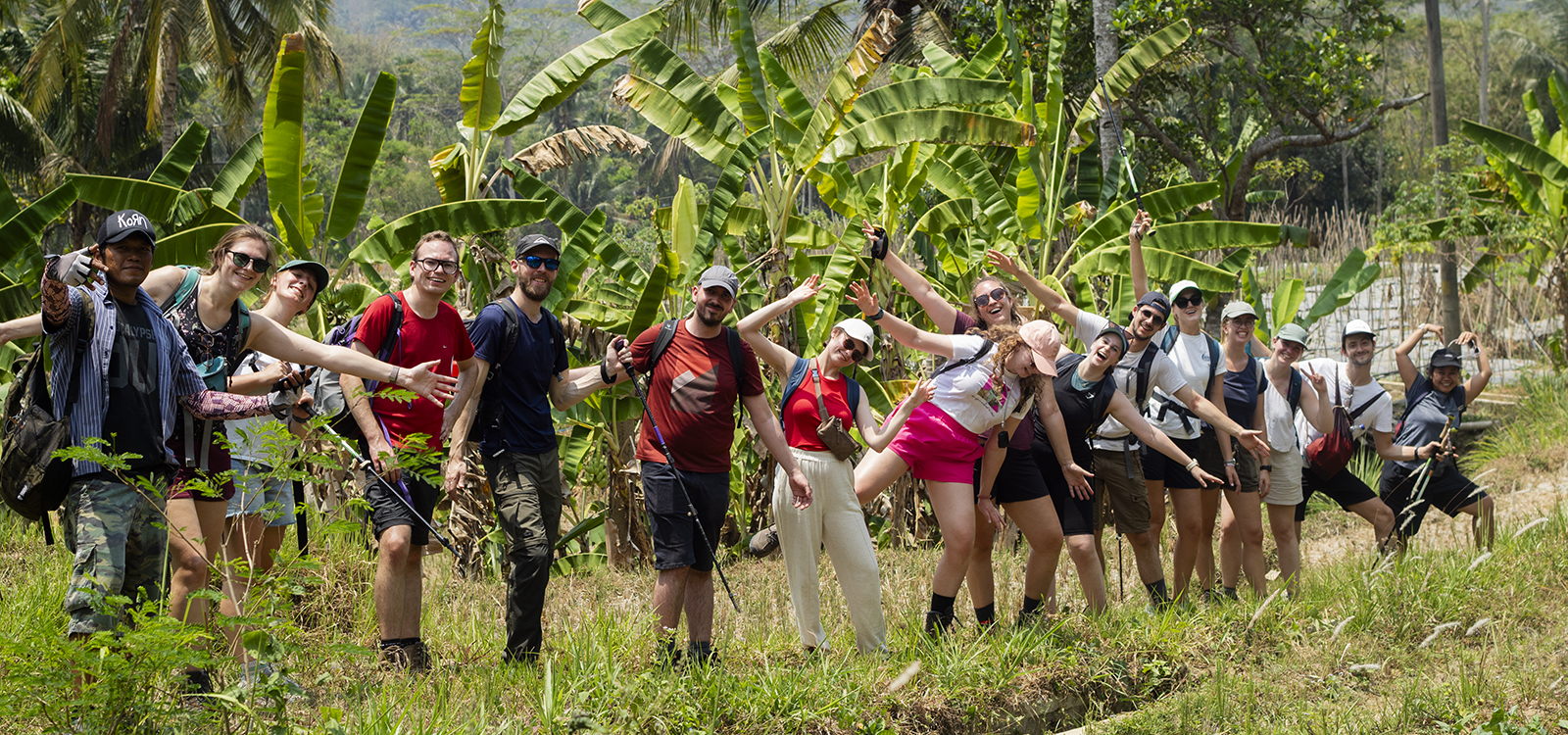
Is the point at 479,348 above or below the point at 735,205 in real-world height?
below

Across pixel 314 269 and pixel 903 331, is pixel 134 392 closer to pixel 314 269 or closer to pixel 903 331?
pixel 314 269

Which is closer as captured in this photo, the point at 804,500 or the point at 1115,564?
the point at 804,500

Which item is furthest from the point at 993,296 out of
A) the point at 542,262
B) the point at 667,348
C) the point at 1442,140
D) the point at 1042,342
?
the point at 1442,140

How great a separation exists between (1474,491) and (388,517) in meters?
6.89

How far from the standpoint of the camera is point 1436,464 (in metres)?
7.44

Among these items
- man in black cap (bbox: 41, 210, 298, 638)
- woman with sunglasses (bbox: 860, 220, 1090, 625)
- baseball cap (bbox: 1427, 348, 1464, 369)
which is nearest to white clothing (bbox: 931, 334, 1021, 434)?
woman with sunglasses (bbox: 860, 220, 1090, 625)

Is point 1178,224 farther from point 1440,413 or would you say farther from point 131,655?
point 131,655

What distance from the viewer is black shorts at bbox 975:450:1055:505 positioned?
5414 millimetres

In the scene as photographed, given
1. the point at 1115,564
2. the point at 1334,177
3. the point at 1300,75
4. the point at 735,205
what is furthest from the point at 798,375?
the point at 1334,177

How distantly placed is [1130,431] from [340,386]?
398cm

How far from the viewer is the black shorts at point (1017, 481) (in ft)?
17.8

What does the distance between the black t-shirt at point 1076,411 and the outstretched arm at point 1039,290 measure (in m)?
0.60

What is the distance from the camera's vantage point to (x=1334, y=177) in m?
39.9

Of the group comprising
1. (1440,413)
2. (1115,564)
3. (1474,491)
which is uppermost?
(1440,413)
